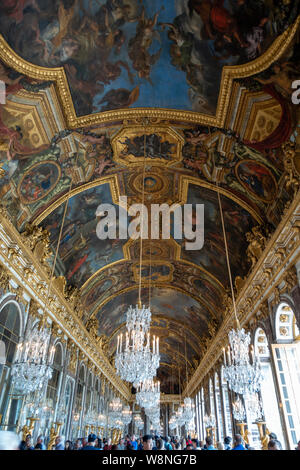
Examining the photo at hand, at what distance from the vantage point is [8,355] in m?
9.19

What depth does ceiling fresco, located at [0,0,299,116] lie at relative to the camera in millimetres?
6719

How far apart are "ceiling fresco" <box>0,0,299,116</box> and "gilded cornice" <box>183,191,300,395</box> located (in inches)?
154

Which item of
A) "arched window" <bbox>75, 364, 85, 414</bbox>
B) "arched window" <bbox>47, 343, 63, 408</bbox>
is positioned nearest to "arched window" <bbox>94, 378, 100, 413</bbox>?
"arched window" <bbox>75, 364, 85, 414</bbox>

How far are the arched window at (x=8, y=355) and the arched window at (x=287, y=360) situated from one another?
7.97m

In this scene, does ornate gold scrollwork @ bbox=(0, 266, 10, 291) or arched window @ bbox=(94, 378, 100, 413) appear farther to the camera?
arched window @ bbox=(94, 378, 100, 413)

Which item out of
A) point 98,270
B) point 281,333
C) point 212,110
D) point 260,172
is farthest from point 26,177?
point 281,333

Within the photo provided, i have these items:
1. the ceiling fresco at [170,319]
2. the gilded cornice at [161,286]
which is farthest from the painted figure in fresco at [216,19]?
the ceiling fresco at [170,319]

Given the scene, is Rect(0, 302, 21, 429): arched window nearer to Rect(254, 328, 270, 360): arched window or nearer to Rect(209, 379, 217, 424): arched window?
Rect(254, 328, 270, 360): arched window

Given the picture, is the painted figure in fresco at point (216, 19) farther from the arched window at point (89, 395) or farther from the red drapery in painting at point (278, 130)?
the arched window at point (89, 395)

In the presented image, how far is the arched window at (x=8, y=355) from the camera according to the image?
28.7 ft

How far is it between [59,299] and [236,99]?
34.9ft

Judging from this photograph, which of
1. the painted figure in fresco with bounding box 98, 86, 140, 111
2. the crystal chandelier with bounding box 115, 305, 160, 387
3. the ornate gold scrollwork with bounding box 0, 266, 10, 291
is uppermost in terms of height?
the painted figure in fresco with bounding box 98, 86, 140, 111

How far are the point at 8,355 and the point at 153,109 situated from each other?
8681mm

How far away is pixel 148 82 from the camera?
28.7 ft
